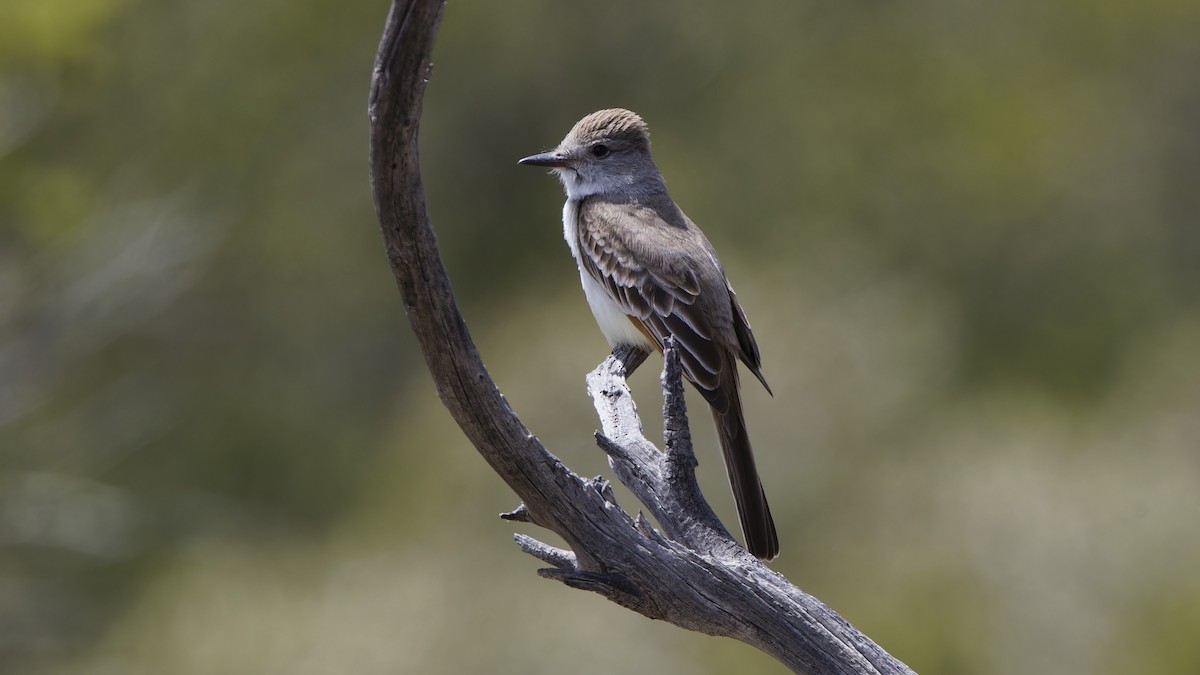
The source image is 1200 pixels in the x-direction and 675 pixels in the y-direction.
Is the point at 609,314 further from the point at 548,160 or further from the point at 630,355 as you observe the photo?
the point at 548,160

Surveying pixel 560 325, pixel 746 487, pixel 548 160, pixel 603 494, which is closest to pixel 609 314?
pixel 548 160

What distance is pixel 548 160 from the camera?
4863 millimetres

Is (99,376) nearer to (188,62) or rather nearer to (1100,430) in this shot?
(188,62)

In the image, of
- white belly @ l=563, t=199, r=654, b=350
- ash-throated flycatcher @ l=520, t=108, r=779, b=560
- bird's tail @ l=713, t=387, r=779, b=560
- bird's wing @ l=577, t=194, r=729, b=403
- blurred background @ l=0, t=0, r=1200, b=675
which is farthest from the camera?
blurred background @ l=0, t=0, r=1200, b=675

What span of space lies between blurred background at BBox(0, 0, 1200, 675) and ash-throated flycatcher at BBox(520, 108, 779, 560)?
4.07 meters

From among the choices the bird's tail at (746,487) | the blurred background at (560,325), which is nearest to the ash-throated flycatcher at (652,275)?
the bird's tail at (746,487)

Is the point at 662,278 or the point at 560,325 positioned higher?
the point at 560,325

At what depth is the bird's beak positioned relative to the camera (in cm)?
474

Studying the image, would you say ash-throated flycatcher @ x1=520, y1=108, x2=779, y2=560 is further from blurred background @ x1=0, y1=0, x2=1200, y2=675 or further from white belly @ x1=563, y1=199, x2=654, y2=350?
blurred background @ x1=0, y1=0, x2=1200, y2=675

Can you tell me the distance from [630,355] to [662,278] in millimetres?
277

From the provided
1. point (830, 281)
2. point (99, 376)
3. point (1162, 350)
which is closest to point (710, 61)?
point (830, 281)

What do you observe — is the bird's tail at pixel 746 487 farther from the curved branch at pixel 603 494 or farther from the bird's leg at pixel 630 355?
the curved branch at pixel 603 494

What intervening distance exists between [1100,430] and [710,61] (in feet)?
25.4

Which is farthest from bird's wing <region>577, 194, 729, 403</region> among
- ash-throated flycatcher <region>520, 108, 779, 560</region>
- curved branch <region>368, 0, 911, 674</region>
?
curved branch <region>368, 0, 911, 674</region>
